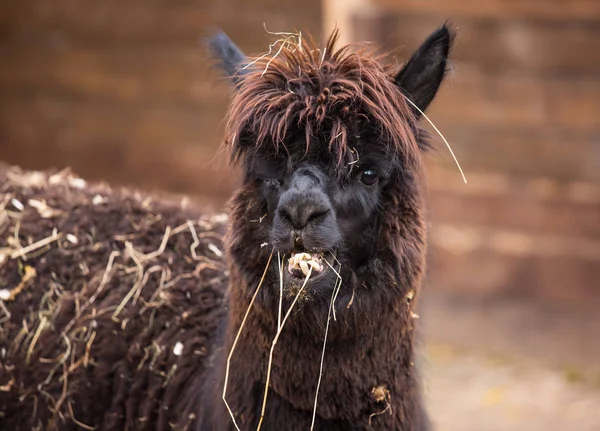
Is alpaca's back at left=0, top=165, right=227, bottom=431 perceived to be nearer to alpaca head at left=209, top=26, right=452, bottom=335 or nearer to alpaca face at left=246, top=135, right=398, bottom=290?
alpaca head at left=209, top=26, right=452, bottom=335

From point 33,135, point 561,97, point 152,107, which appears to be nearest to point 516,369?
point 561,97

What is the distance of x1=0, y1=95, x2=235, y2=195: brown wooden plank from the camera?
1068 cm

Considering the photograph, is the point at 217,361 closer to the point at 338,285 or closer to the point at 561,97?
the point at 338,285

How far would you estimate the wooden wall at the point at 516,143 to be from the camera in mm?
8148

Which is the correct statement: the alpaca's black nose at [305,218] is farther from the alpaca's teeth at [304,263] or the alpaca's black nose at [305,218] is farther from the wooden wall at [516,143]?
the wooden wall at [516,143]

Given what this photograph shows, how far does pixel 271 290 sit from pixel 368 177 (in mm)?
573

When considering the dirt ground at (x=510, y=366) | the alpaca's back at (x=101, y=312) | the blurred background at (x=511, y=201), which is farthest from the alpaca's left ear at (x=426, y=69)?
the blurred background at (x=511, y=201)

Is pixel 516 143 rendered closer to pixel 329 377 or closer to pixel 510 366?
pixel 510 366

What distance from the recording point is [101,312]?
4.18 meters

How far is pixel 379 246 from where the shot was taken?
11.5ft

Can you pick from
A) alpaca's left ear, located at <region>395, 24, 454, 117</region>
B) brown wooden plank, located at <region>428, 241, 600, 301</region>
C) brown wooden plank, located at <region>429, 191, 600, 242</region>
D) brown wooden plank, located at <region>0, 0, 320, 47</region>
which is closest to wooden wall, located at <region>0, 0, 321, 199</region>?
brown wooden plank, located at <region>0, 0, 320, 47</region>

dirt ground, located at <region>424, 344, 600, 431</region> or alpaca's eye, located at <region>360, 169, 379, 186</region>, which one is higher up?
dirt ground, located at <region>424, 344, 600, 431</region>

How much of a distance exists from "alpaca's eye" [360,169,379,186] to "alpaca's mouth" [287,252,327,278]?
37 cm

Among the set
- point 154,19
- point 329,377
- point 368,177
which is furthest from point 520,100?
point 329,377
